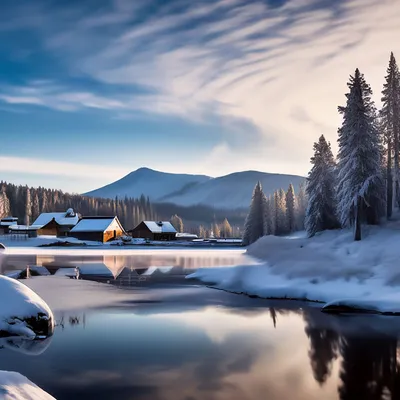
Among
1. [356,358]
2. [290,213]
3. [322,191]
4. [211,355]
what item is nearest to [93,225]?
[290,213]

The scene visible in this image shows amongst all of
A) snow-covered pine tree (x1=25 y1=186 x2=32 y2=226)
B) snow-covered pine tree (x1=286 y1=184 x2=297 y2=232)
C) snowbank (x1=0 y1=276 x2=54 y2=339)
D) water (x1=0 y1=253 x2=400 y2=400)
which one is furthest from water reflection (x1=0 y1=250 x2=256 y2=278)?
snow-covered pine tree (x1=25 y1=186 x2=32 y2=226)

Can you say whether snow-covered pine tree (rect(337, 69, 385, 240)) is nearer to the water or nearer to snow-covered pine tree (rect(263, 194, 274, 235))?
the water

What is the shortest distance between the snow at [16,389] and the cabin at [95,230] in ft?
338

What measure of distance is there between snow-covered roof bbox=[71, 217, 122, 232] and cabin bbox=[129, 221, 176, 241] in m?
13.4

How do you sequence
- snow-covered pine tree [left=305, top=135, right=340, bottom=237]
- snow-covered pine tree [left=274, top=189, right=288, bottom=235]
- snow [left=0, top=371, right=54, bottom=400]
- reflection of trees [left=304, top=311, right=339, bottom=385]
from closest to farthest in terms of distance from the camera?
snow [left=0, top=371, right=54, bottom=400] → reflection of trees [left=304, top=311, right=339, bottom=385] → snow-covered pine tree [left=305, top=135, right=340, bottom=237] → snow-covered pine tree [left=274, top=189, right=288, bottom=235]

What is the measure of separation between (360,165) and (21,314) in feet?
118

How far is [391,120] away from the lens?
47.6 m

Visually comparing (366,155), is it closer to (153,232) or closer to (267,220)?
(267,220)

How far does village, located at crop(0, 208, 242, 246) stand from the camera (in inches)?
4338

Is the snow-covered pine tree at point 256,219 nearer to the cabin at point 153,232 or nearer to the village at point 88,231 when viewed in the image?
the village at point 88,231

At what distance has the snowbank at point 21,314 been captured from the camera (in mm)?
14727

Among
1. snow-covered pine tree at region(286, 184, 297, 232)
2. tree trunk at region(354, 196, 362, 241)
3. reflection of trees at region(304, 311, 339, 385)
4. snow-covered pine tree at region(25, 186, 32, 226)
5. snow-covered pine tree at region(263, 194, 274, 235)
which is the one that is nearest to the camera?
reflection of trees at region(304, 311, 339, 385)

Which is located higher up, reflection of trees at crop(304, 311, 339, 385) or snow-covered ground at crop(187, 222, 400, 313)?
snow-covered ground at crop(187, 222, 400, 313)

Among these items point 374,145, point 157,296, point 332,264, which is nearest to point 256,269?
point 332,264
